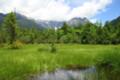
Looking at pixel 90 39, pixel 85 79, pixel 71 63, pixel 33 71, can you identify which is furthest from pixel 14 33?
pixel 85 79

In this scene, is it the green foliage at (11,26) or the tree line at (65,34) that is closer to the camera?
the green foliage at (11,26)

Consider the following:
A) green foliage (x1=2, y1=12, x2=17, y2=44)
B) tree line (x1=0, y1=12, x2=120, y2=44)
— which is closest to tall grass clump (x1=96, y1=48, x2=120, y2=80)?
tree line (x1=0, y1=12, x2=120, y2=44)

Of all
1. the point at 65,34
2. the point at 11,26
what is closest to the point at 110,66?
the point at 11,26

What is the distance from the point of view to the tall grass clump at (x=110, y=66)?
16150 millimetres

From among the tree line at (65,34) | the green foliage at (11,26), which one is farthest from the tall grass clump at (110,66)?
→ the green foliage at (11,26)

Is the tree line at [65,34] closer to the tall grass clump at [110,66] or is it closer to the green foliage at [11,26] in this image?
the green foliage at [11,26]

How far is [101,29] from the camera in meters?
91.9

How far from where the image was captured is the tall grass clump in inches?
636

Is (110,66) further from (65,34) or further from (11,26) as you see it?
(65,34)

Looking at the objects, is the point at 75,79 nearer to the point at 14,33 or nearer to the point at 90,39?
the point at 14,33

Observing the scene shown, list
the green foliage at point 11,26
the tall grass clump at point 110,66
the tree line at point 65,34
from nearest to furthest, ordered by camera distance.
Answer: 1. the tall grass clump at point 110,66
2. the green foliage at point 11,26
3. the tree line at point 65,34

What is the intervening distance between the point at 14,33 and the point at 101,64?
2315 inches

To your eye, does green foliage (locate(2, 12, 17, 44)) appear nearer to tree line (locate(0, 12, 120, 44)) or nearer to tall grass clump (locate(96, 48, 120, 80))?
tree line (locate(0, 12, 120, 44))

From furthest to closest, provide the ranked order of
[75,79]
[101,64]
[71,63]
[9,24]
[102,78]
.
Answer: [9,24] → [71,63] → [101,64] → [75,79] → [102,78]
